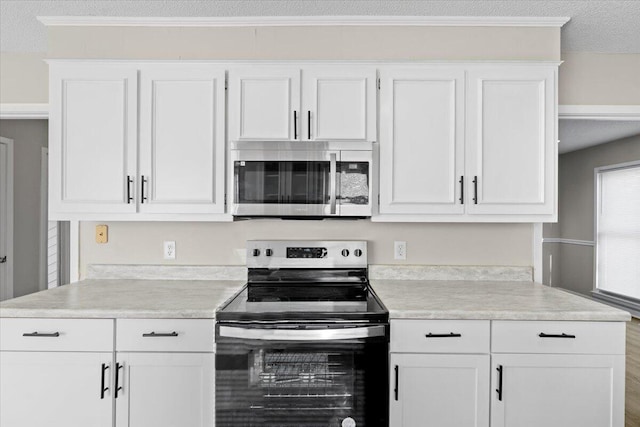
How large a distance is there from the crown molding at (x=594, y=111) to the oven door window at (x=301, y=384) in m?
2.01

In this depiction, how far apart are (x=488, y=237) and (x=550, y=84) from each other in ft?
3.12

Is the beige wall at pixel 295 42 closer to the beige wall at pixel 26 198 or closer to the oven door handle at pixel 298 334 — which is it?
the oven door handle at pixel 298 334

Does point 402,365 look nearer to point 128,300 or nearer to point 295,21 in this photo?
point 128,300

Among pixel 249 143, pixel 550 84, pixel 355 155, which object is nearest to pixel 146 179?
pixel 249 143

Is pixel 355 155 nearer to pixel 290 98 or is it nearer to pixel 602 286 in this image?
pixel 290 98

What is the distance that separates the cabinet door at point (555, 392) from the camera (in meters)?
1.89

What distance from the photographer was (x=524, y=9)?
7.95 ft

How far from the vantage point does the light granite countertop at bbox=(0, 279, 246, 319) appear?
1915 millimetres

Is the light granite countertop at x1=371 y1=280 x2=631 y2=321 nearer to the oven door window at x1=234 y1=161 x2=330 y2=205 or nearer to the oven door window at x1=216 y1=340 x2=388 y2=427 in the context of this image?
the oven door window at x1=216 y1=340 x2=388 y2=427

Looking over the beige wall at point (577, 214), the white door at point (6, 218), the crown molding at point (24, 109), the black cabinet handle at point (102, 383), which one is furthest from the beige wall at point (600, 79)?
the white door at point (6, 218)

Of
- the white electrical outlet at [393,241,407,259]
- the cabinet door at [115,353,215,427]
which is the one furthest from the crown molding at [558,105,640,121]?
the cabinet door at [115,353,215,427]

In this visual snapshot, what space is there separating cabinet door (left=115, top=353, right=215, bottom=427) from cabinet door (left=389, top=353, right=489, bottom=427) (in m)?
0.85

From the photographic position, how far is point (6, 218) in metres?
3.98

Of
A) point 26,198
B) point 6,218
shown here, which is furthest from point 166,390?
point 26,198
